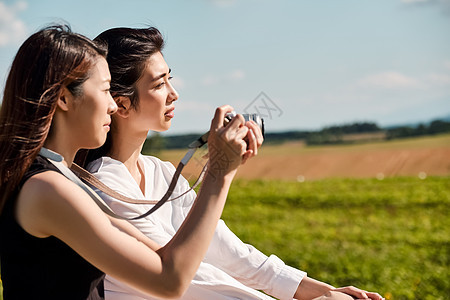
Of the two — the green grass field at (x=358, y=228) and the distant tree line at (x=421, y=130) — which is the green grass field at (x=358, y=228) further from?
Result: the distant tree line at (x=421, y=130)

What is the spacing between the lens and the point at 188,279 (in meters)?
1.38

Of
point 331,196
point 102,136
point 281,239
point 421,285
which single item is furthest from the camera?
point 331,196

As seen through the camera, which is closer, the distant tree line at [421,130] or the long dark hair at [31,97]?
Answer: the long dark hair at [31,97]

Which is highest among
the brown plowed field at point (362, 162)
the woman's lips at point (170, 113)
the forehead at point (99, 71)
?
the forehead at point (99, 71)

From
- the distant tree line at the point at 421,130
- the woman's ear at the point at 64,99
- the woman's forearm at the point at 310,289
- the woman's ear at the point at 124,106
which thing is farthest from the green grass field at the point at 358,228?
the distant tree line at the point at 421,130

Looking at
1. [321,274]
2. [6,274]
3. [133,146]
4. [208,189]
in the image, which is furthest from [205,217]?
[321,274]

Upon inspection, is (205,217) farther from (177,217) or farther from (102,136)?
(177,217)

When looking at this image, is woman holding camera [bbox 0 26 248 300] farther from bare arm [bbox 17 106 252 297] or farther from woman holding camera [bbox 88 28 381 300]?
woman holding camera [bbox 88 28 381 300]

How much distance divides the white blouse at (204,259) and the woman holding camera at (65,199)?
0.28m

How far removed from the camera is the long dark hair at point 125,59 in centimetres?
189

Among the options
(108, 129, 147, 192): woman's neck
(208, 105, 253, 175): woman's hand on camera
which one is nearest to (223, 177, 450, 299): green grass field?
(108, 129, 147, 192): woman's neck

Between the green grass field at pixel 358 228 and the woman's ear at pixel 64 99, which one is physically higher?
the woman's ear at pixel 64 99

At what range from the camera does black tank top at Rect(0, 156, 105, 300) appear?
4.53 feet

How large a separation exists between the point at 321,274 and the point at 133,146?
138 inches
